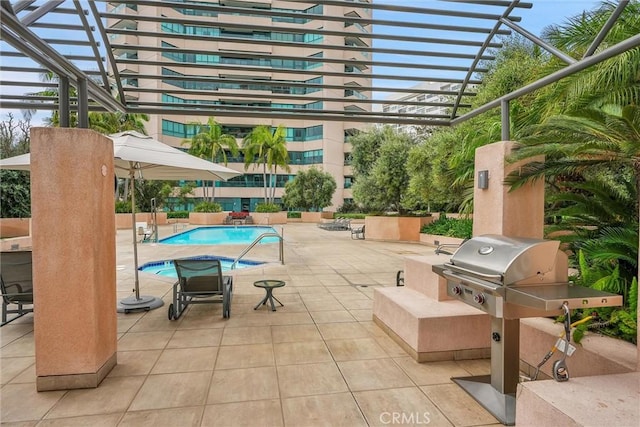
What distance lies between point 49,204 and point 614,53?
485 cm

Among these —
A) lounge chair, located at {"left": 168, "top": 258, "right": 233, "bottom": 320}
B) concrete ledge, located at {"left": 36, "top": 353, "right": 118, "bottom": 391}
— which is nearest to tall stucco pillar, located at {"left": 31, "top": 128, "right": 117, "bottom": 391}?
concrete ledge, located at {"left": 36, "top": 353, "right": 118, "bottom": 391}

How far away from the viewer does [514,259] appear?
2.73 m

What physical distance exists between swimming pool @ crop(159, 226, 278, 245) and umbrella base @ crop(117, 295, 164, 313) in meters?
11.4

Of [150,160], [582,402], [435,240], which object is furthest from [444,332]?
[435,240]

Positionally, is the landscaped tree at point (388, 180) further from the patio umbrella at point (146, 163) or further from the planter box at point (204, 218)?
the planter box at point (204, 218)

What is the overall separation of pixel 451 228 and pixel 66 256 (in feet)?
44.1


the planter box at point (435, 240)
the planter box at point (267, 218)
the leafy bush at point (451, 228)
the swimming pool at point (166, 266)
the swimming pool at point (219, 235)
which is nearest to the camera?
the swimming pool at point (166, 266)

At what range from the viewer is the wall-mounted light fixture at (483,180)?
13.9ft

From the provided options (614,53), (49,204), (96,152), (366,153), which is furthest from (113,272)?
(366,153)

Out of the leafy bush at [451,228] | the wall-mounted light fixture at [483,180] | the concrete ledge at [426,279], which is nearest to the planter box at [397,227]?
the leafy bush at [451,228]

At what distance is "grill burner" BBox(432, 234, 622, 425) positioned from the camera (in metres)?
2.52

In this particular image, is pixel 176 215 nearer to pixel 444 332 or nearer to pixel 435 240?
pixel 435 240

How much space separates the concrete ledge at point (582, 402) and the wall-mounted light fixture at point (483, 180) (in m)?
2.25

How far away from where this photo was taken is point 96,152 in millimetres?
3453
